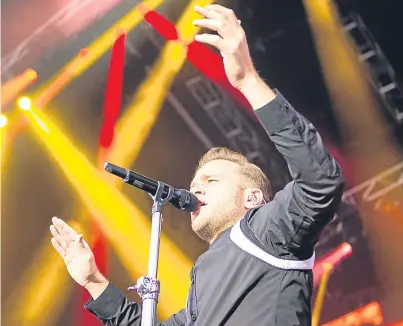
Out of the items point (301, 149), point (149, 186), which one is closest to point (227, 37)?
→ point (301, 149)

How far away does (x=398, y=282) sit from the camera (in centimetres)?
331

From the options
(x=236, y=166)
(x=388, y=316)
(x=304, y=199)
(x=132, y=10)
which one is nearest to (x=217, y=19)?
(x=304, y=199)

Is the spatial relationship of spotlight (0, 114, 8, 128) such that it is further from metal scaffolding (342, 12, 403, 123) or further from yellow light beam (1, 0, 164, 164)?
metal scaffolding (342, 12, 403, 123)

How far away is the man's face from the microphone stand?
219 mm

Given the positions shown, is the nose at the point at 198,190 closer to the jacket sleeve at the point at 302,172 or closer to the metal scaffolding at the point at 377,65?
the jacket sleeve at the point at 302,172

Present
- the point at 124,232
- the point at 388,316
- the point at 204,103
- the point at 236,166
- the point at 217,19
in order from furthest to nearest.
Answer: the point at 204,103 < the point at 124,232 < the point at 388,316 < the point at 236,166 < the point at 217,19

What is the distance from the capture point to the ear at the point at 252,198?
1.83 m

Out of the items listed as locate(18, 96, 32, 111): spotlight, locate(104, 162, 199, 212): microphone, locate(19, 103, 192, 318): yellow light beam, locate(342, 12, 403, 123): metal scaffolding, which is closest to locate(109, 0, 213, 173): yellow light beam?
locate(19, 103, 192, 318): yellow light beam

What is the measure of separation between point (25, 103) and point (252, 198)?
221 cm

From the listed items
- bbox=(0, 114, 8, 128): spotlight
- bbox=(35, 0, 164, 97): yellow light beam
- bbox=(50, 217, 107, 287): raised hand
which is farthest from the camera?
bbox=(35, 0, 164, 97): yellow light beam

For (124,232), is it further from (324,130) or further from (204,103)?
(324,130)

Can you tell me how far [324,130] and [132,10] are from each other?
1.32 meters

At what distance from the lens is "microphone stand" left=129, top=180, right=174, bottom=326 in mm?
1502

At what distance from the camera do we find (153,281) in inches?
60.1
